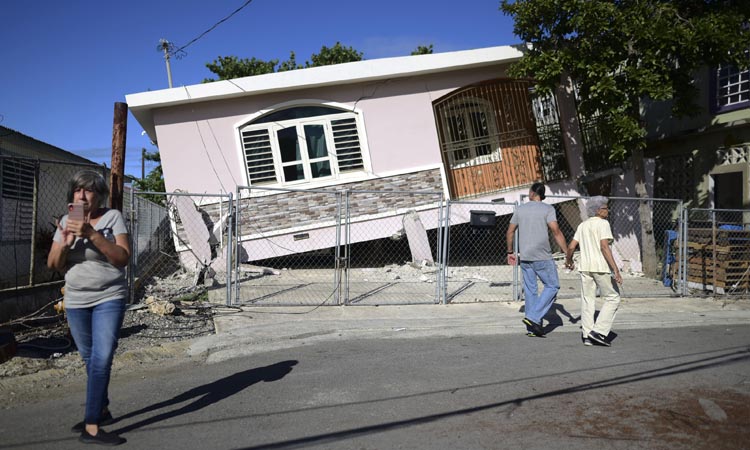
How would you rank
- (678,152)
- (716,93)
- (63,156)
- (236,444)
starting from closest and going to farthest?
1. (236,444)
2. (63,156)
3. (716,93)
4. (678,152)

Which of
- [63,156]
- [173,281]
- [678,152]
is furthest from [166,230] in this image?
[678,152]

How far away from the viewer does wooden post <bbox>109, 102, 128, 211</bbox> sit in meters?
5.64

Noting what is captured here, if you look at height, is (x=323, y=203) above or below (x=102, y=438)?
above

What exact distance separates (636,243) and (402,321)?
7522 mm

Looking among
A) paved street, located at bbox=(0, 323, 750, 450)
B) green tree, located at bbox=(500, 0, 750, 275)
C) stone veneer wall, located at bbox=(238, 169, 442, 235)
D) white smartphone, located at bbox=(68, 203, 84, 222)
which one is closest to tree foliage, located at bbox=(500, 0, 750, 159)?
green tree, located at bbox=(500, 0, 750, 275)

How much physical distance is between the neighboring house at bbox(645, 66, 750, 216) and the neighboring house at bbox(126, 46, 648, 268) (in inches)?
125

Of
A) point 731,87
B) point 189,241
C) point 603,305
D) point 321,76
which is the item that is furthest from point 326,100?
point 731,87

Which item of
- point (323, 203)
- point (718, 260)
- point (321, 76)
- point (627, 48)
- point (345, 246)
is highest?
point (321, 76)

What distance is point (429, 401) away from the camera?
4.44m

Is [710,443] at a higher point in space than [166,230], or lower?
lower

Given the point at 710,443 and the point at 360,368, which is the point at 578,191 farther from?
the point at 710,443

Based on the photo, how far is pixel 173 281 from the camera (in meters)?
10.8

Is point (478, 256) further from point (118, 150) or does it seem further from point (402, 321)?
point (118, 150)

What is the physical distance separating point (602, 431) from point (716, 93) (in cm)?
1215
